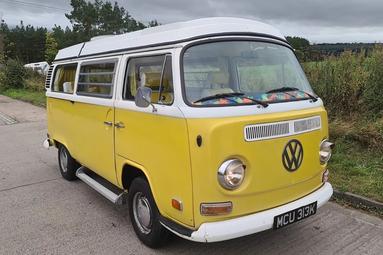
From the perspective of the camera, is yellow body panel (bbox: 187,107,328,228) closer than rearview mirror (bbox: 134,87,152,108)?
Yes

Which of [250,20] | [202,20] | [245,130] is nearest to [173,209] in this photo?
[245,130]

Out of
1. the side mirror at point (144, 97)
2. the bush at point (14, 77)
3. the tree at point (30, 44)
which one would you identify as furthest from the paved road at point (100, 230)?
the tree at point (30, 44)

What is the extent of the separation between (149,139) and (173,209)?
71 cm

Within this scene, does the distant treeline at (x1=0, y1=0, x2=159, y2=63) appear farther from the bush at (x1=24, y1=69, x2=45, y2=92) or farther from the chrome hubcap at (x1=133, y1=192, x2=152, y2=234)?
the chrome hubcap at (x1=133, y1=192, x2=152, y2=234)

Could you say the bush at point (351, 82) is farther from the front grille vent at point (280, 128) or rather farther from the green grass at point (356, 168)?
the front grille vent at point (280, 128)

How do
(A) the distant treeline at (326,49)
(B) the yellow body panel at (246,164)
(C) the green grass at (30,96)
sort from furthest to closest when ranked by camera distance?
1. (C) the green grass at (30,96)
2. (A) the distant treeline at (326,49)
3. (B) the yellow body panel at (246,164)

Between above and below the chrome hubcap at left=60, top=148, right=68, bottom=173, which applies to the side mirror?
above

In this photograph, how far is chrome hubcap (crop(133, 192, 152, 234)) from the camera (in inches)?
162

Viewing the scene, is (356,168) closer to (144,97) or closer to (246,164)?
(246,164)

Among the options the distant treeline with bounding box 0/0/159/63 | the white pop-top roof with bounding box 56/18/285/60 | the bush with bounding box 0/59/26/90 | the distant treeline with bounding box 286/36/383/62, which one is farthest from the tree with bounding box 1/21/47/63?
the white pop-top roof with bounding box 56/18/285/60

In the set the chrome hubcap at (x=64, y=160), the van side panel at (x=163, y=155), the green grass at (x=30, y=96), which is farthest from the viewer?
the green grass at (x=30, y=96)

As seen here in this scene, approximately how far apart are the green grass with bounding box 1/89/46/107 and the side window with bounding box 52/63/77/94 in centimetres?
1220

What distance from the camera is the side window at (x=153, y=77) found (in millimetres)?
3672

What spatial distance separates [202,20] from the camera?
3770 mm
